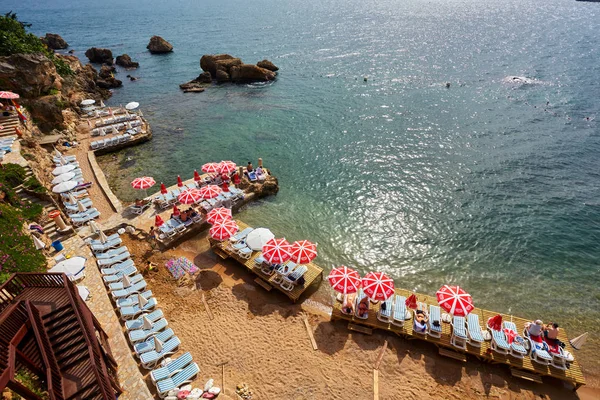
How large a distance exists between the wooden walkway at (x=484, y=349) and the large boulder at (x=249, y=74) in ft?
167

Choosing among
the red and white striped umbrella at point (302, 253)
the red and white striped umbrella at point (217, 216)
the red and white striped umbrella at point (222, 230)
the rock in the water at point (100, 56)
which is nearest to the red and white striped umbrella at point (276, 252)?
the red and white striped umbrella at point (302, 253)

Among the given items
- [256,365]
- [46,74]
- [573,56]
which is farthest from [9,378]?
[573,56]

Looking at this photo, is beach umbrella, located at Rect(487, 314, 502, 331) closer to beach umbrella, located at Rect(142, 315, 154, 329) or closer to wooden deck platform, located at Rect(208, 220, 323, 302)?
wooden deck platform, located at Rect(208, 220, 323, 302)

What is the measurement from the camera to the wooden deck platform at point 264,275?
18.9 meters

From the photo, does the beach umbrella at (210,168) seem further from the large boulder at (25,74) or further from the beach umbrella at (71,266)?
the large boulder at (25,74)

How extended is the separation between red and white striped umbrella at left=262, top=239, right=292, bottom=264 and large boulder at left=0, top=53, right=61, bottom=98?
112ft

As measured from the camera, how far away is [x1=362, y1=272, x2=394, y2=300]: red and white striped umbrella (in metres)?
16.2

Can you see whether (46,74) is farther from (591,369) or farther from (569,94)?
(569,94)

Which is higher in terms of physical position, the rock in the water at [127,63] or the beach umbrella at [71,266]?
the rock in the water at [127,63]

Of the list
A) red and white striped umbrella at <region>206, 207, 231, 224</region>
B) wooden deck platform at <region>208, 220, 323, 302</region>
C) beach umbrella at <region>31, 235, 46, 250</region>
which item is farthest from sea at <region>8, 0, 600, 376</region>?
beach umbrella at <region>31, 235, 46, 250</region>

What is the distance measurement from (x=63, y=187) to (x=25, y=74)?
18.7 meters

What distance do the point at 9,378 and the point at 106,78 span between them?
6330 cm

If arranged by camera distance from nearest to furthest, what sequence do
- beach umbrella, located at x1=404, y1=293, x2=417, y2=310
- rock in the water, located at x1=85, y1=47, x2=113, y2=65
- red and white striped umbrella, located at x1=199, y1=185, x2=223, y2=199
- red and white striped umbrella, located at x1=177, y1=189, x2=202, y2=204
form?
beach umbrella, located at x1=404, y1=293, x2=417, y2=310 < red and white striped umbrella, located at x1=177, y1=189, x2=202, y2=204 < red and white striped umbrella, located at x1=199, y1=185, x2=223, y2=199 < rock in the water, located at x1=85, y1=47, x2=113, y2=65

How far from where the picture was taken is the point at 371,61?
67250mm
